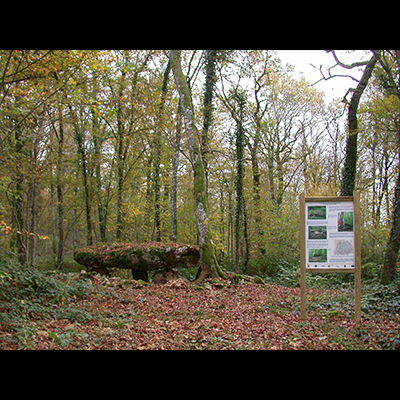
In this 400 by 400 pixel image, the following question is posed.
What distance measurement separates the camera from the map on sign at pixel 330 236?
514 centimetres

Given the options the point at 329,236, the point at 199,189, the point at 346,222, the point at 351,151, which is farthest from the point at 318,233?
the point at 351,151

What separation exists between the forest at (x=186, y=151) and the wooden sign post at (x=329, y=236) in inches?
79.0

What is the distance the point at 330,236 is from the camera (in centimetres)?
524

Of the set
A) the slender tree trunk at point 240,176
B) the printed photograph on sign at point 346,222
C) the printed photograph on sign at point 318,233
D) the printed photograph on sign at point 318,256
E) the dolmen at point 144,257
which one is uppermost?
the slender tree trunk at point 240,176

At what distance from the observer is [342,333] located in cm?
449

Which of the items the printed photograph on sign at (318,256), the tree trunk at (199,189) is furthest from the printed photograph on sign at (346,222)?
the tree trunk at (199,189)

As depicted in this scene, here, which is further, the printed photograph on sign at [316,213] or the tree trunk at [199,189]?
the tree trunk at [199,189]

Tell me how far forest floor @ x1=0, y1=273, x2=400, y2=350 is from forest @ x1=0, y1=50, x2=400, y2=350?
5.03 feet

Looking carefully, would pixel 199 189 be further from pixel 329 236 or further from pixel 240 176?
pixel 329 236

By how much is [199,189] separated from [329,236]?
4.69m

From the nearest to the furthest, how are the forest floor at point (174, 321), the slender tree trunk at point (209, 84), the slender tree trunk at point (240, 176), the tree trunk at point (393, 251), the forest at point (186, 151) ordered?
the forest floor at point (174, 321)
the tree trunk at point (393, 251)
the forest at point (186, 151)
the slender tree trunk at point (209, 84)
the slender tree trunk at point (240, 176)

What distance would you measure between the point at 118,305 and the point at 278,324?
336cm

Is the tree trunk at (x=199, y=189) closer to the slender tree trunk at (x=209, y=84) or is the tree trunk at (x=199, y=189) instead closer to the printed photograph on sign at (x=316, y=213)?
the slender tree trunk at (x=209, y=84)
